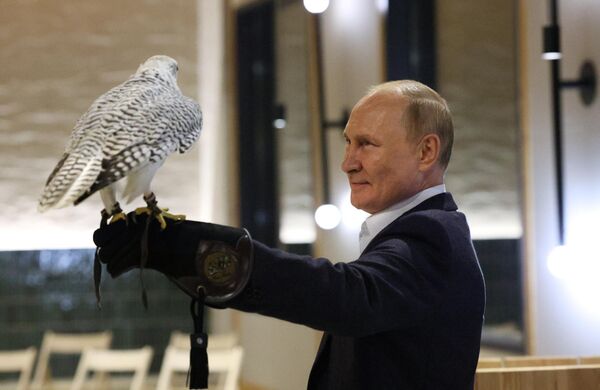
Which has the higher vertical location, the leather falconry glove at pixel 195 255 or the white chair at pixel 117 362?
the leather falconry glove at pixel 195 255

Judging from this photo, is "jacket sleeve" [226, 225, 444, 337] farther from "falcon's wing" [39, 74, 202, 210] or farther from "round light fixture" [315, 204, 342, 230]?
"round light fixture" [315, 204, 342, 230]

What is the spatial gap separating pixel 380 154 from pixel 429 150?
8cm

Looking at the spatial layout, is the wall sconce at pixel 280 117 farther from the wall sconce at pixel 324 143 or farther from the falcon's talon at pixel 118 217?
the falcon's talon at pixel 118 217

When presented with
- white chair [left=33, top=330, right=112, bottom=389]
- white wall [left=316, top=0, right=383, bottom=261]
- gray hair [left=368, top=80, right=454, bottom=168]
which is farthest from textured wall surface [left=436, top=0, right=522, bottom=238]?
gray hair [left=368, top=80, right=454, bottom=168]

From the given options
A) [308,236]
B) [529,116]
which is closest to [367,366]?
[529,116]

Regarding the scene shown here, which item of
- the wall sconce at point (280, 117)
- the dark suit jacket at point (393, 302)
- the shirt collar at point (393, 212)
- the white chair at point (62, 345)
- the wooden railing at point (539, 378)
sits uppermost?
the wall sconce at point (280, 117)

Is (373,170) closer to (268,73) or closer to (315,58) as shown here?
(315,58)

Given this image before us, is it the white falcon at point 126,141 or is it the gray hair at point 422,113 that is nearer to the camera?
the white falcon at point 126,141

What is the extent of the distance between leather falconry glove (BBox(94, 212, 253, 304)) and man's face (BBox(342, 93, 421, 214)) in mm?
258

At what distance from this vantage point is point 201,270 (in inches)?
49.5

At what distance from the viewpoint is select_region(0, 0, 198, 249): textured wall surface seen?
7.03 metres

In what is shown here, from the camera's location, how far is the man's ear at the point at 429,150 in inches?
57.8

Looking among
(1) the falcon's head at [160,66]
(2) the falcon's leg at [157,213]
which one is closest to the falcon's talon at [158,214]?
(2) the falcon's leg at [157,213]

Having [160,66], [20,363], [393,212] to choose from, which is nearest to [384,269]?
[393,212]
